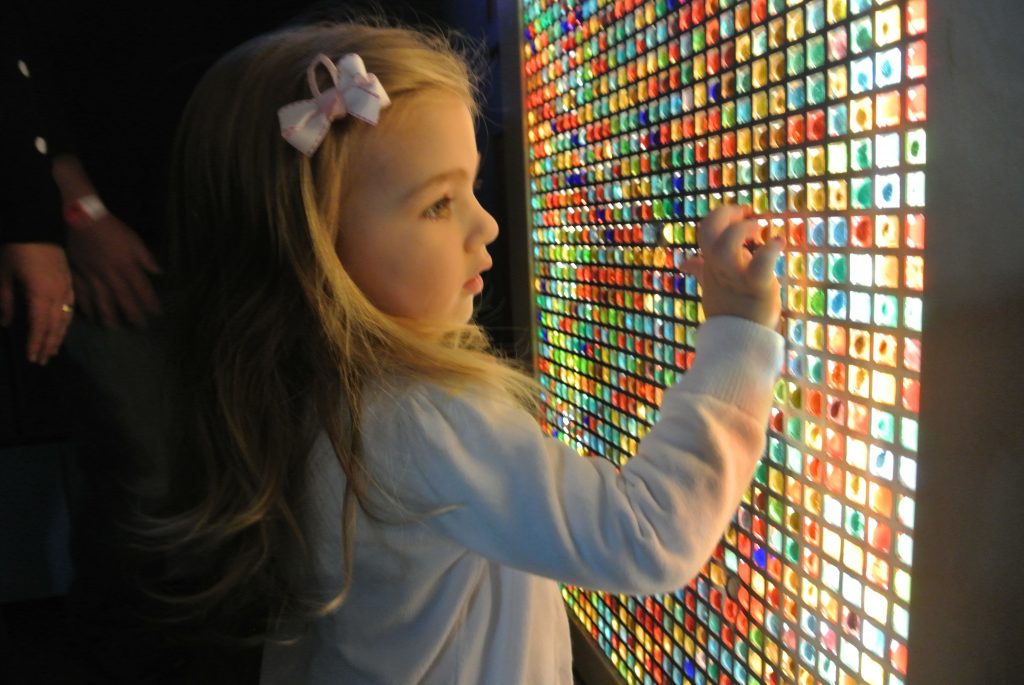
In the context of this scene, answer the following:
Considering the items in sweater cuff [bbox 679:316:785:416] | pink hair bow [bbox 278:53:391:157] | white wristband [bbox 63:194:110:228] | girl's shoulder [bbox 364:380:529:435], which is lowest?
girl's shoulder [bbox 364:380:529:435]

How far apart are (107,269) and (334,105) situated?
0.53 m

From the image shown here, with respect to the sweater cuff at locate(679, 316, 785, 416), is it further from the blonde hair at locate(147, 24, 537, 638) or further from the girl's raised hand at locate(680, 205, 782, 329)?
the blonde hair at locate(147, 24, 537, 638)

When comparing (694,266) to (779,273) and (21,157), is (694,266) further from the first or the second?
(21,157)

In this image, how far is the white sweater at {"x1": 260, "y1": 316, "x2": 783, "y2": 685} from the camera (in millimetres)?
551

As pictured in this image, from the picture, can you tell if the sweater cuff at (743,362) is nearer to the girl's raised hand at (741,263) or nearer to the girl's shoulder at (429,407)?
the girl's raised hand at (741,263)

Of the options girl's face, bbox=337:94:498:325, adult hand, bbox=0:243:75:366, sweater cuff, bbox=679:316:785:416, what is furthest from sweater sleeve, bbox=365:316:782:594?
adult hand, bbox=0:243:75:366

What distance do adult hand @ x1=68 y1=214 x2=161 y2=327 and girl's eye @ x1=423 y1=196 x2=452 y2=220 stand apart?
0.53 m

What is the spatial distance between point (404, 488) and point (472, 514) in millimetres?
63

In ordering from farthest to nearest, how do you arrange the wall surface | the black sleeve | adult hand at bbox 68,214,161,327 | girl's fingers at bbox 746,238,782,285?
adult hand at bbox 68,214,161,327 < the black sleeve < girl's fingers at bbox 746,238,782,285 < the wall surface

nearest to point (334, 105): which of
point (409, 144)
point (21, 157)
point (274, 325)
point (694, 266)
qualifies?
point (409, 144)

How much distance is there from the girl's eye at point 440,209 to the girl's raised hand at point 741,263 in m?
0.24

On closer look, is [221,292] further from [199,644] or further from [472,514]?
[199,644]

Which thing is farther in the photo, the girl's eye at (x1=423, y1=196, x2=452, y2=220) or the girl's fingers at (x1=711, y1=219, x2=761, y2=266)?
the girl's eye at (x1=423, y1=196, x2=452, y2=220)

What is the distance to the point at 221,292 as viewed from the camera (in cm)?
74
